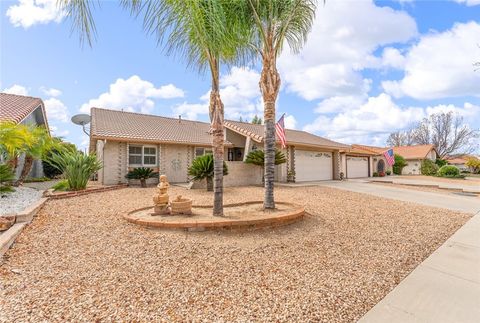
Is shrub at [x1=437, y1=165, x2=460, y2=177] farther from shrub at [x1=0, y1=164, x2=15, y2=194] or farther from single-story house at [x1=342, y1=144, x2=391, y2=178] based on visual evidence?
shrub at [x1=0, y1=164, x2=15, y2=194]

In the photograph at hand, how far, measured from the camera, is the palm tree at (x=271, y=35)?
7.01 metres

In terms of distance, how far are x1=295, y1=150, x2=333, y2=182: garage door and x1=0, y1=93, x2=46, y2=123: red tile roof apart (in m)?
16.0

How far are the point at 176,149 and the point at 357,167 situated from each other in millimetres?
18894

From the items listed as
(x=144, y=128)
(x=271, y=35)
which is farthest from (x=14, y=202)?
(x=144, y=128)

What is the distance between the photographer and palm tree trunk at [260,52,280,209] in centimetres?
Answer: 731

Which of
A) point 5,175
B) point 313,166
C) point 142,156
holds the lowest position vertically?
point 5,175

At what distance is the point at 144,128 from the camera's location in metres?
16.6

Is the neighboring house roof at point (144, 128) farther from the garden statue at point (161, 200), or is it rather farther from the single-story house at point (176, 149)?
the garden statue at point (161, 200)

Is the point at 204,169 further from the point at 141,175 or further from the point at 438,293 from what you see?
the point at 438,293

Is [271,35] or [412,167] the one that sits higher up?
[271,35]

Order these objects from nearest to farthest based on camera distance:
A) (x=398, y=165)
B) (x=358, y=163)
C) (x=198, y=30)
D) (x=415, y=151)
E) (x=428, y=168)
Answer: (x=198, y=30)
(x=358, y=163)
(x=428, y=168)
(x=398, y=165)
(x=415, y=151)

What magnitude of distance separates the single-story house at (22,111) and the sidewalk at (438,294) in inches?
522

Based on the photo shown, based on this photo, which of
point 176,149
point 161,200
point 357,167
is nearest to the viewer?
point 161,200

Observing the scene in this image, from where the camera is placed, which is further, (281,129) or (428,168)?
(428,168)
